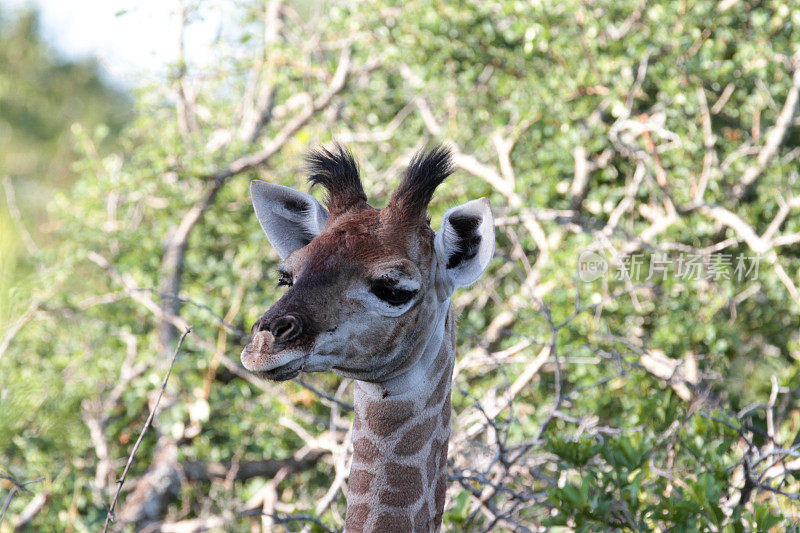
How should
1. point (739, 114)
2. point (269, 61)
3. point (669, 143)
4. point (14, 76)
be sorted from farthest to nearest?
point (14, 76) < point (269, 61) < point (739, 114) < point (669, 143)

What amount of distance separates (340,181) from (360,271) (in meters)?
0.39

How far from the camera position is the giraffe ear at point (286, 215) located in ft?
7.29

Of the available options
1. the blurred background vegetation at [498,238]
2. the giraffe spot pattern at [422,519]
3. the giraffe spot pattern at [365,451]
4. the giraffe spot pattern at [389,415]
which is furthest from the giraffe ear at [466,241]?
the blurred background vegetation at [498,238]

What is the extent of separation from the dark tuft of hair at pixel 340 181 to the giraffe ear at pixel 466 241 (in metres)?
0.27

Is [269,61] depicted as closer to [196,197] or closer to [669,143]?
[196,197]

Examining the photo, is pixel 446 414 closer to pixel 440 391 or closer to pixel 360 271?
pixel 440 391

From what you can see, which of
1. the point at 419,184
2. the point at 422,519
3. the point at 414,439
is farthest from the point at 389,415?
the point at 419,184

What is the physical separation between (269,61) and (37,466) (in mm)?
3160

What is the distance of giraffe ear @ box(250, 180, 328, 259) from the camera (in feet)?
7.29

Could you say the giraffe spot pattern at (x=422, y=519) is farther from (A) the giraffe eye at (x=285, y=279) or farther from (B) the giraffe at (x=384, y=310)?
(A) the giraffe eye at (x=285, y=279)

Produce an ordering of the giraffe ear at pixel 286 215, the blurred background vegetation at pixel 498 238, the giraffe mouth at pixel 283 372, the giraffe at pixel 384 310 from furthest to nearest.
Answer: the blurred background vegetation at pixel 498 238, the giraffe ear at pixel 286 215, the giraffe at pixel 384 310, the giraffe mouth at pixel 283 372

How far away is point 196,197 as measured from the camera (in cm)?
497

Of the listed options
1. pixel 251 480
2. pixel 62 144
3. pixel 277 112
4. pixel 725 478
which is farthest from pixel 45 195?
pixel 725 478

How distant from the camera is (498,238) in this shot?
5461 mm
